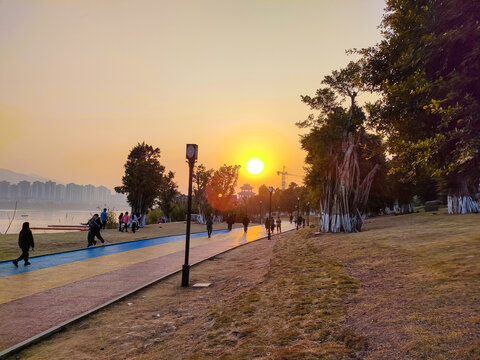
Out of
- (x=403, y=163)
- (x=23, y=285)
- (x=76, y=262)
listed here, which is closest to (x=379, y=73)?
(x=403, y=163)

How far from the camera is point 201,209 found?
59.6m

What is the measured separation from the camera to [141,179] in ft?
138

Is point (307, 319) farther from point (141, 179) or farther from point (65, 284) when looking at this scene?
point (141, 179)

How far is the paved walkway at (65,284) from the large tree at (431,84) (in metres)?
8.27

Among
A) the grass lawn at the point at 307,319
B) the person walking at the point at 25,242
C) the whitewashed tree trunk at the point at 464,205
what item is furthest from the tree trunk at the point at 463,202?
the person walking at the point at 25,242

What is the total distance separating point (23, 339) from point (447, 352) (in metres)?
6.65

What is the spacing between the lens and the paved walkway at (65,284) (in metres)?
6.68

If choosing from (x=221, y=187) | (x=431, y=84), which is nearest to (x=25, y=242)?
(x=431, y=84)

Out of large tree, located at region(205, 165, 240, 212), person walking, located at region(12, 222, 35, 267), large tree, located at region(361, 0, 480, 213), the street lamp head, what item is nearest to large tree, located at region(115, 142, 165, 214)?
large tree, located at region(205, 165, 240, 212)

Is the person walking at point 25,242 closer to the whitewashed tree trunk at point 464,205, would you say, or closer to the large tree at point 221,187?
the whitewashed tree trunk at point 464,205

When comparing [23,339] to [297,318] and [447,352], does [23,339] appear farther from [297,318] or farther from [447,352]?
[447,352]

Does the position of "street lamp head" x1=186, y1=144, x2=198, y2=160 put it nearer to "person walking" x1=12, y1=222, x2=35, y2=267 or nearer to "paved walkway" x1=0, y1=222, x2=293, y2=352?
"paved walkway" x1=0, y1=222, x2=293, y2=352

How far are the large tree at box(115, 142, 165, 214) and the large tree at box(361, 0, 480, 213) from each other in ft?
120

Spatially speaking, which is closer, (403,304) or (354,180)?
(403,304)
